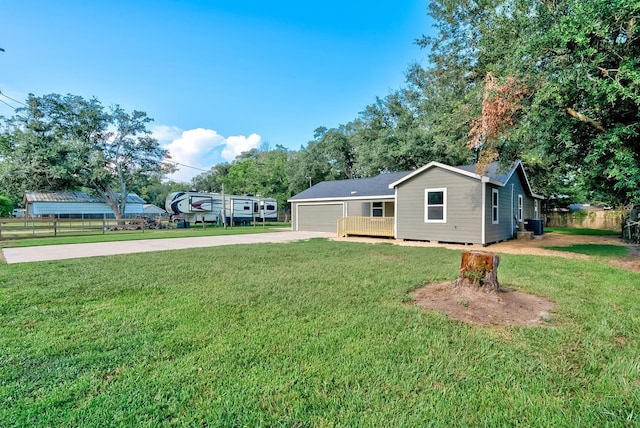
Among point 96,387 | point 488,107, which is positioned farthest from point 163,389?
point 488,107

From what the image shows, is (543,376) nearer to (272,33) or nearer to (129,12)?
(129,12)

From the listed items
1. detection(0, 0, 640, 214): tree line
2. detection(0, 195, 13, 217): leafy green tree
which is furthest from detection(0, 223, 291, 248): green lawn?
detection(0, 195, 13, 217): leafy green tree

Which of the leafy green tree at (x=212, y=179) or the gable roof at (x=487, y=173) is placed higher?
the leafy green tree at (x=212, y=179)

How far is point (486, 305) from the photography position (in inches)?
151

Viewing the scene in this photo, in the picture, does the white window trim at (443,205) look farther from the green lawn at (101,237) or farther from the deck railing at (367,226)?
the green lawn at (101,237)

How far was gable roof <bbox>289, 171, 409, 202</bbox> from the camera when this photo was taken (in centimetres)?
1638

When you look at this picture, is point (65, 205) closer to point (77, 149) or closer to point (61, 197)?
point (61, 197)

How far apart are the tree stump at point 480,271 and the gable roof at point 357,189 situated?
1093 centimetres

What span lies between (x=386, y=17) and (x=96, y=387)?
1744cm

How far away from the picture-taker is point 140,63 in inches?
544

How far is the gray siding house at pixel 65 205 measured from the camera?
83.3 ft

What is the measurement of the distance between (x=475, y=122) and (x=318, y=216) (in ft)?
39.6

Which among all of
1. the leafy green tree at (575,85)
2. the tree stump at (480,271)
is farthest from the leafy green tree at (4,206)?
the tree stump at (480,271)

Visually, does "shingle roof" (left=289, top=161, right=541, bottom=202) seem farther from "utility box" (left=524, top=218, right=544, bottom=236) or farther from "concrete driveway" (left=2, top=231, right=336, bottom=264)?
"concrete driveway" (left=2, top=231, right=336, bottom=264)
